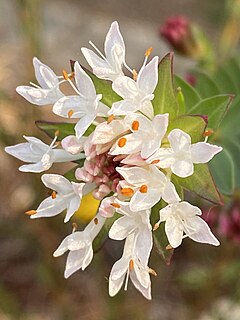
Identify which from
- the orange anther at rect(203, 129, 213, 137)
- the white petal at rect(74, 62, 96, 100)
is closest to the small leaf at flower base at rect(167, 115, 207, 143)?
the orange anther at rect(203, 129, 213, 137)

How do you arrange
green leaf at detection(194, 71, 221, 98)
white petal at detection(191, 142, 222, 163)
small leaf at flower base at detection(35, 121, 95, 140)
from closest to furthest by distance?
white petal at detection(191, 142, 222, 163)
small leaf at flower base at detection(35, 121, 95, 140)
green leaf at detection(194, 71, 221, 98)

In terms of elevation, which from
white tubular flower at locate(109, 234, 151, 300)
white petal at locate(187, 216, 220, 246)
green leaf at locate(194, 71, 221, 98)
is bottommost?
white tubular flower at locate(109, 234, 151, 300)

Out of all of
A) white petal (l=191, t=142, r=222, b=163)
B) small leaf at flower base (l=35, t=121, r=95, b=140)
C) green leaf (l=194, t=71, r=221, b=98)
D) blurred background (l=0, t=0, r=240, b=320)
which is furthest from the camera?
blurred background (l=0, t=0, r=240, b=320)

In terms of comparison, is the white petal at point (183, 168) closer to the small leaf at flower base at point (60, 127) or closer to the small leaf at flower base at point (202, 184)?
the small leaf at flower base at point (202, 184)

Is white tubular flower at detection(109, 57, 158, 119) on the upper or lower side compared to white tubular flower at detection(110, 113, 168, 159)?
upper

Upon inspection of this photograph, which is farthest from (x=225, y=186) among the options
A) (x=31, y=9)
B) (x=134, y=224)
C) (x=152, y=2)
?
(x=152, y=2)

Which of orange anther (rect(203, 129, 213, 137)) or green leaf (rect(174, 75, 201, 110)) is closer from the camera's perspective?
orange anther (rect(203, 129, 213, 137))

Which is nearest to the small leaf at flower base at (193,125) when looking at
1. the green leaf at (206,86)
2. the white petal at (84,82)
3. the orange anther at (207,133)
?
the orange anther at (207,133)

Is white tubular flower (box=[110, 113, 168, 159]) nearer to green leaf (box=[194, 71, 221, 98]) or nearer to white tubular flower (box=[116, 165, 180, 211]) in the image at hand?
white tubular flower (box=[116, 165, 180, 211])

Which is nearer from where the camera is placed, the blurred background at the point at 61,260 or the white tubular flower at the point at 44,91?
the white tubular flower at the point at 44,91
